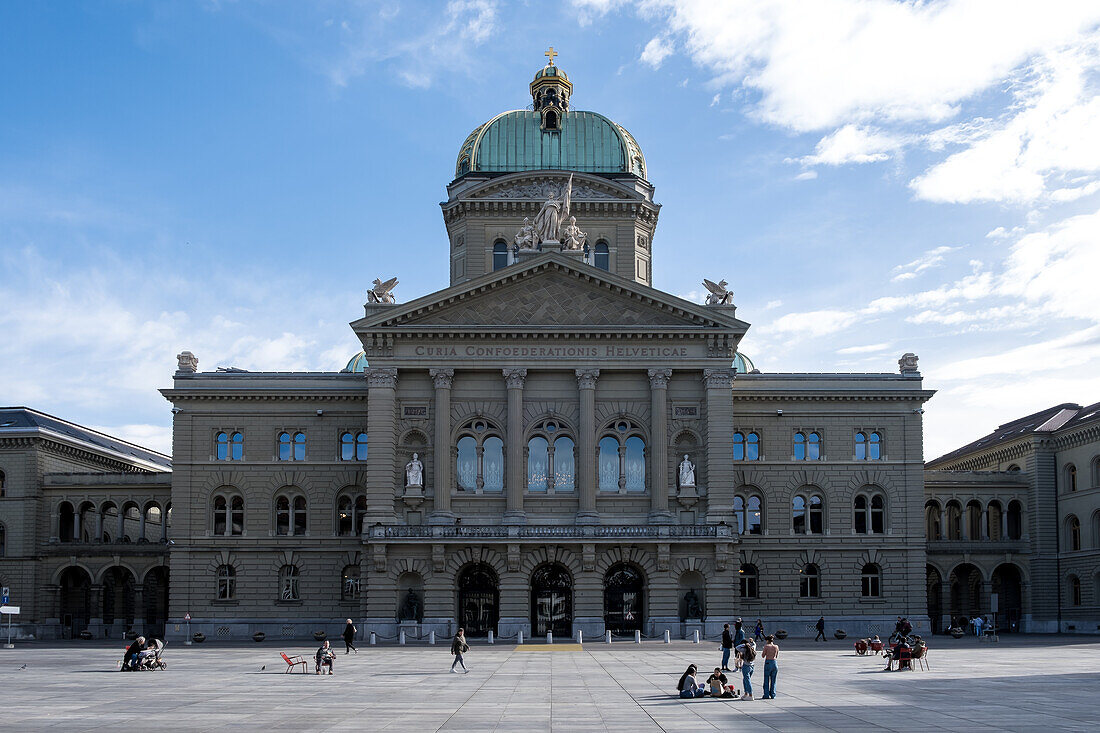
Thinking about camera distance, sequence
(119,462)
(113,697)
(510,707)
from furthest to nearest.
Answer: (119,462), (113,697), (510,707)

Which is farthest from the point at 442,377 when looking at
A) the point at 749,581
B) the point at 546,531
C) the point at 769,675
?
the point at 769,675

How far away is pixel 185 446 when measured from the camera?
8044 cm

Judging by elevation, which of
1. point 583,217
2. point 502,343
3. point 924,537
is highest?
point 583,217

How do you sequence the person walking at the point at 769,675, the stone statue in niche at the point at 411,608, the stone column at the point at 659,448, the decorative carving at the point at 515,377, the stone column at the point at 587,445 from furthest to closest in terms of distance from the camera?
the decorative carving at the point at 515,377 < the stone column at the point at 659,448 < the stone column at the point at 587,445 < the stone statue in niche at the point at 411,608 < the person walking at the point at 769,675

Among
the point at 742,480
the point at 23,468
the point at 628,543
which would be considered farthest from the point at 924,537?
the point at 23,468

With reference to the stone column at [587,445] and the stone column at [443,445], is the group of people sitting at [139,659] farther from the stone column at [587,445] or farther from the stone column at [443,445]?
the stone column at [587,445]

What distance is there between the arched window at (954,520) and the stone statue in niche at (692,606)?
2606 cm

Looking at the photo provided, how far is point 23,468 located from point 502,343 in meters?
38.1

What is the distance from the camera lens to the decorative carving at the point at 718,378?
73.5 meters

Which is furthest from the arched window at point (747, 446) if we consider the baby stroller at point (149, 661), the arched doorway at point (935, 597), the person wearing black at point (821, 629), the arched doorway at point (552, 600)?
the baby stroller at point (149, 661)

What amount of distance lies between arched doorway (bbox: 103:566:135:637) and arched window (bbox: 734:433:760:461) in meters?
43.9

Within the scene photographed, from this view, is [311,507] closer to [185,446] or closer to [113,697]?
[185,446]

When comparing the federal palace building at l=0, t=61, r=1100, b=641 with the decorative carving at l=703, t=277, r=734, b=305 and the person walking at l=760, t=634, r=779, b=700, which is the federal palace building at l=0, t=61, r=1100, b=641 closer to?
the decorative carving at l=703, t=277, r=734, b=305

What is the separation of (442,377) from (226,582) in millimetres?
20557
